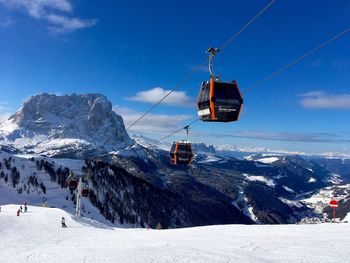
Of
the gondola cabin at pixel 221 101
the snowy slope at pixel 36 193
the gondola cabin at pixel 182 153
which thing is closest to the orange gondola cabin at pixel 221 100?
the gondola cabin at pixel 221 101

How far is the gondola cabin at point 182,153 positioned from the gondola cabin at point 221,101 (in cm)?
2706

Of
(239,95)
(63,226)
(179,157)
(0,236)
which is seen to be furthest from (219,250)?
(179,157)

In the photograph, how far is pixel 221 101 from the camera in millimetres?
22781

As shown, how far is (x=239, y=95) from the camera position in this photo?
23.3 metres

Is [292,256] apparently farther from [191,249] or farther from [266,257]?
[191,249]

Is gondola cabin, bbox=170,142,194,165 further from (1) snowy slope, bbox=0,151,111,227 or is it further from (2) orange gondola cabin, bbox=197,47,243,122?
(1) snowy slope, bbox=0,151,111,227

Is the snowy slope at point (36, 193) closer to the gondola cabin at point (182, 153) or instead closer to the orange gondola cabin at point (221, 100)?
the gondola cabin at point (182, 153)

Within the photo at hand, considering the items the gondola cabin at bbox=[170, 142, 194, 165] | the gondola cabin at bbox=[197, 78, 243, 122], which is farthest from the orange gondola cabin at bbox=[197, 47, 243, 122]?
the gondola cabin at bbox=[170, 142, 194, 165]

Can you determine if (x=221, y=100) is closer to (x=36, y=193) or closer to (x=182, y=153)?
(x=182, y=153)

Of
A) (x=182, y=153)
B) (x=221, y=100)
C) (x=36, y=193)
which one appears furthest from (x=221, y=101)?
(x=36, y=193)

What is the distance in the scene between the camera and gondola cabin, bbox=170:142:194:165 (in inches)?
1998

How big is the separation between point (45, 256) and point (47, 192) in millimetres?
152141

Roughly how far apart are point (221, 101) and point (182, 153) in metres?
28.6

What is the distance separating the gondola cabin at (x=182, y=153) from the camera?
167ft
